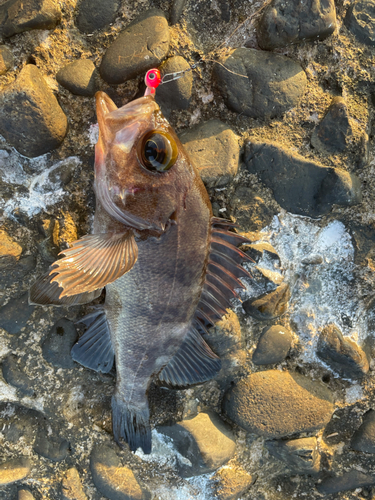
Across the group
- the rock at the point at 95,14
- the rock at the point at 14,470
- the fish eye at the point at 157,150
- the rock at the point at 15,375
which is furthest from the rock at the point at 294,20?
the rock at the point at 14,470

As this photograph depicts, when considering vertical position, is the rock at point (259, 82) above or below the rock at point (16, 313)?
above

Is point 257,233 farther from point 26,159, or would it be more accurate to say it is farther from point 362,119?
point 26,159

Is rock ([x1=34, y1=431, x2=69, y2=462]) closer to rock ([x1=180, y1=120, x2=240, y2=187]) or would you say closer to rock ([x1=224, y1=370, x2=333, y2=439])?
rock ([x1=224, y1=370, x2=333, y2=439])

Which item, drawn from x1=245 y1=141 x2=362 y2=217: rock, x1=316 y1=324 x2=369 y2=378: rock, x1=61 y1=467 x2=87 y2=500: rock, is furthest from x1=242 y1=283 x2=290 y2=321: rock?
x1=61 y1=467 x2=87 y2=500: rock

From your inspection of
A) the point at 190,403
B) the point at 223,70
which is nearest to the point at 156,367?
the point at 190,403

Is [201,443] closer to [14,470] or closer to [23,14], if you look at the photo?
[14,470]

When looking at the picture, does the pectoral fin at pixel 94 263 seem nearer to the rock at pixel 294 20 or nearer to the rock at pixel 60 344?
the rock at pixel 60 344
